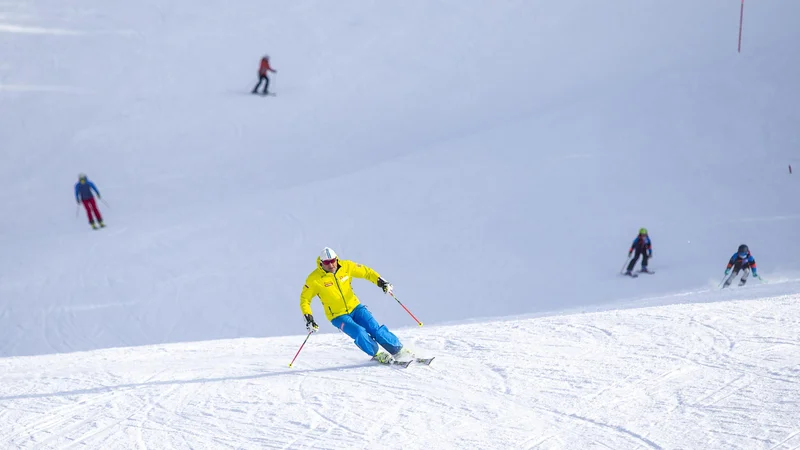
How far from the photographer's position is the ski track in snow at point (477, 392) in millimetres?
5590

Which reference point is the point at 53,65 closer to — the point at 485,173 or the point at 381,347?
the point at 485,173

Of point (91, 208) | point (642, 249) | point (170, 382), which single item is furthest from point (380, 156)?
point (170, 382)

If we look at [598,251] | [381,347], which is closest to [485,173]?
[598,251]

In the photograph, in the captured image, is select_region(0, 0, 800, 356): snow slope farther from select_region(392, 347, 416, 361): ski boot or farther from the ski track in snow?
select_region(392, 347, 416, 361): ski boot

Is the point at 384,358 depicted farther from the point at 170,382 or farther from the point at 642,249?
the point at 642,249

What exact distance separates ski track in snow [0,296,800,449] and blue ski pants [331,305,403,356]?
250mm

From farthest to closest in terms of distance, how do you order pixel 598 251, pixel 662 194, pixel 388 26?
pixel 388 26, pixel 662 194, pixel 598 251

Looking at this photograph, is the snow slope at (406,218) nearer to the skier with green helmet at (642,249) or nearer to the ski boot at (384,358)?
the ski boot at (384,358)

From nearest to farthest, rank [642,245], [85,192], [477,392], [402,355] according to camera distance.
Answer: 1. [477,392]
2. [402,355]
3. [642,245]
4. [85,192]

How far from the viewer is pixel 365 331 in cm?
713

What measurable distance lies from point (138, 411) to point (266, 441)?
147 cm

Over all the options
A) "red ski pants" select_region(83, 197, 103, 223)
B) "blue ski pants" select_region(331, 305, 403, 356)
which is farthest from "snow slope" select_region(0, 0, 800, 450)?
"red ski pants" select_region(83, 197, 103, 223)

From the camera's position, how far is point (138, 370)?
7.78 metres

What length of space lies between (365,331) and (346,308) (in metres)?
0.29
